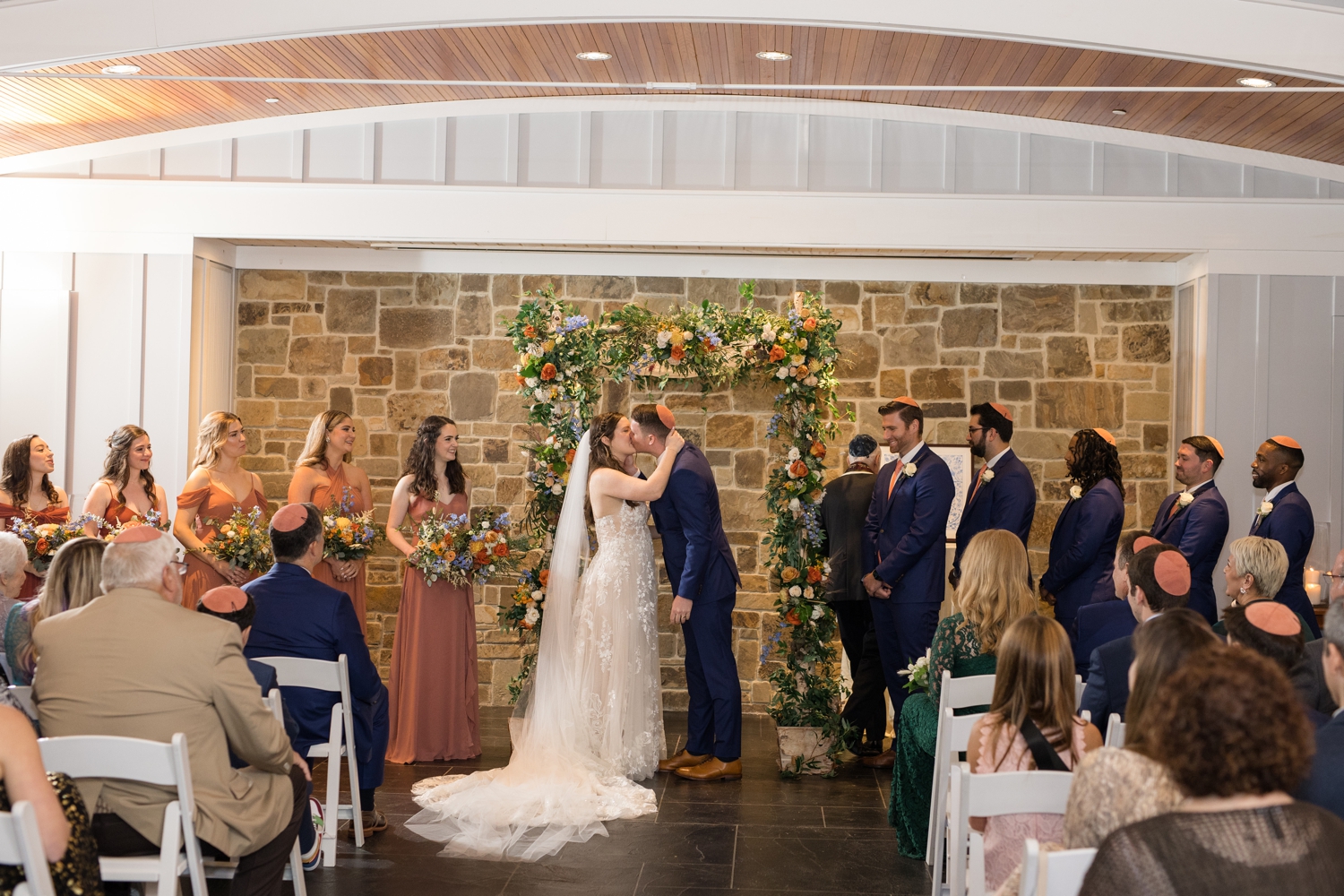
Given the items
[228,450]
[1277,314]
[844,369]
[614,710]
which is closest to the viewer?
[614,710]

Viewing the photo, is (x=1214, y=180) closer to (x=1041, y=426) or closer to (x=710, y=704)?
(x=1041, y=426)

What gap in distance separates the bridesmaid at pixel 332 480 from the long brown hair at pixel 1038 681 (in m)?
4.28

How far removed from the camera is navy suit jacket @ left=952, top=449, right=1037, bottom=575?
256 inches

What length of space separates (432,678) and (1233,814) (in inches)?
197

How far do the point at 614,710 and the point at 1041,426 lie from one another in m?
3.67

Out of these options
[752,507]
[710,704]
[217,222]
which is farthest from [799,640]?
[217,222]

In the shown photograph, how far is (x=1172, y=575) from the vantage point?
4.03 meters

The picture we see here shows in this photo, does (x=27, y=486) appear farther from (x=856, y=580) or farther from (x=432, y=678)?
(x=856, y=580)

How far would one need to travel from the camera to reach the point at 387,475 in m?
8.13

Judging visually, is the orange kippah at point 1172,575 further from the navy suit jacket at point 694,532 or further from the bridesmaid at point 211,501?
the bridesmaid at point 211,501

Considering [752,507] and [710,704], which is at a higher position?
[752,507]

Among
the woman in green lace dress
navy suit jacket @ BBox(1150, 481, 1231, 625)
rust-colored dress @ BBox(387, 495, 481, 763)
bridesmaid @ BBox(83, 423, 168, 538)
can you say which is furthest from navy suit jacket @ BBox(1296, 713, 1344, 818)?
bridesmaid @ BBox(83, 423, 168, 538)

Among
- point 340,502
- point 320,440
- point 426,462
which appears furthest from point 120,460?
point 426,462

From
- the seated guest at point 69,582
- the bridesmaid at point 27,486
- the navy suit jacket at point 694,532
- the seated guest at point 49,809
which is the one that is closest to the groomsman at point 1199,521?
the navy suit jacket at point 694,532
